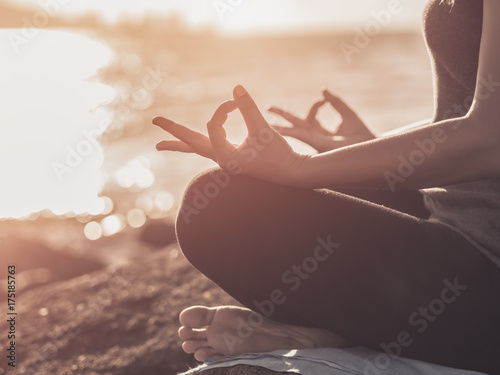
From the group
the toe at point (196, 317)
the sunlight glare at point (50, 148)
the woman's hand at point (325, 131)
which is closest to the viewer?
the toe at point (196, 317)

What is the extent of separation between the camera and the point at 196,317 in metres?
2.12

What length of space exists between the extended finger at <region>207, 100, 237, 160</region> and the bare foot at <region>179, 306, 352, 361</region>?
679 mm

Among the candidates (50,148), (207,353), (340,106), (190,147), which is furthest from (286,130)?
(50,148)

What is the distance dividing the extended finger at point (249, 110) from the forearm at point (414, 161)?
0.17m

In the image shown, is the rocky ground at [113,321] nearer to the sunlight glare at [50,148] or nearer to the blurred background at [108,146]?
the blurred background at [108,146]

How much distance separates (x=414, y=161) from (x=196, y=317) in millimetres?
1013

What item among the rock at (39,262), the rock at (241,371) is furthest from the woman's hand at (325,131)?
the rock at (39,262)

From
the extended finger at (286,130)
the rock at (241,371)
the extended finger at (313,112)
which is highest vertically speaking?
the extended finger at (313,112)

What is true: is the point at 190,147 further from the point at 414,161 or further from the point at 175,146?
the point at 414,161

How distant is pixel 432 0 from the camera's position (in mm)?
1875

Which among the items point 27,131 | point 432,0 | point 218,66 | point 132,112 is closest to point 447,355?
point 432,0

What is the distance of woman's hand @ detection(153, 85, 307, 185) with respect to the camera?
5.44ft

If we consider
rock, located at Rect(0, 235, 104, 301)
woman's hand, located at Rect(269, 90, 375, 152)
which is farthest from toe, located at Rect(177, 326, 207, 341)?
rock, located at Rect(0, 235, 104, 301)

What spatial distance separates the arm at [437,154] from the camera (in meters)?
1.52
